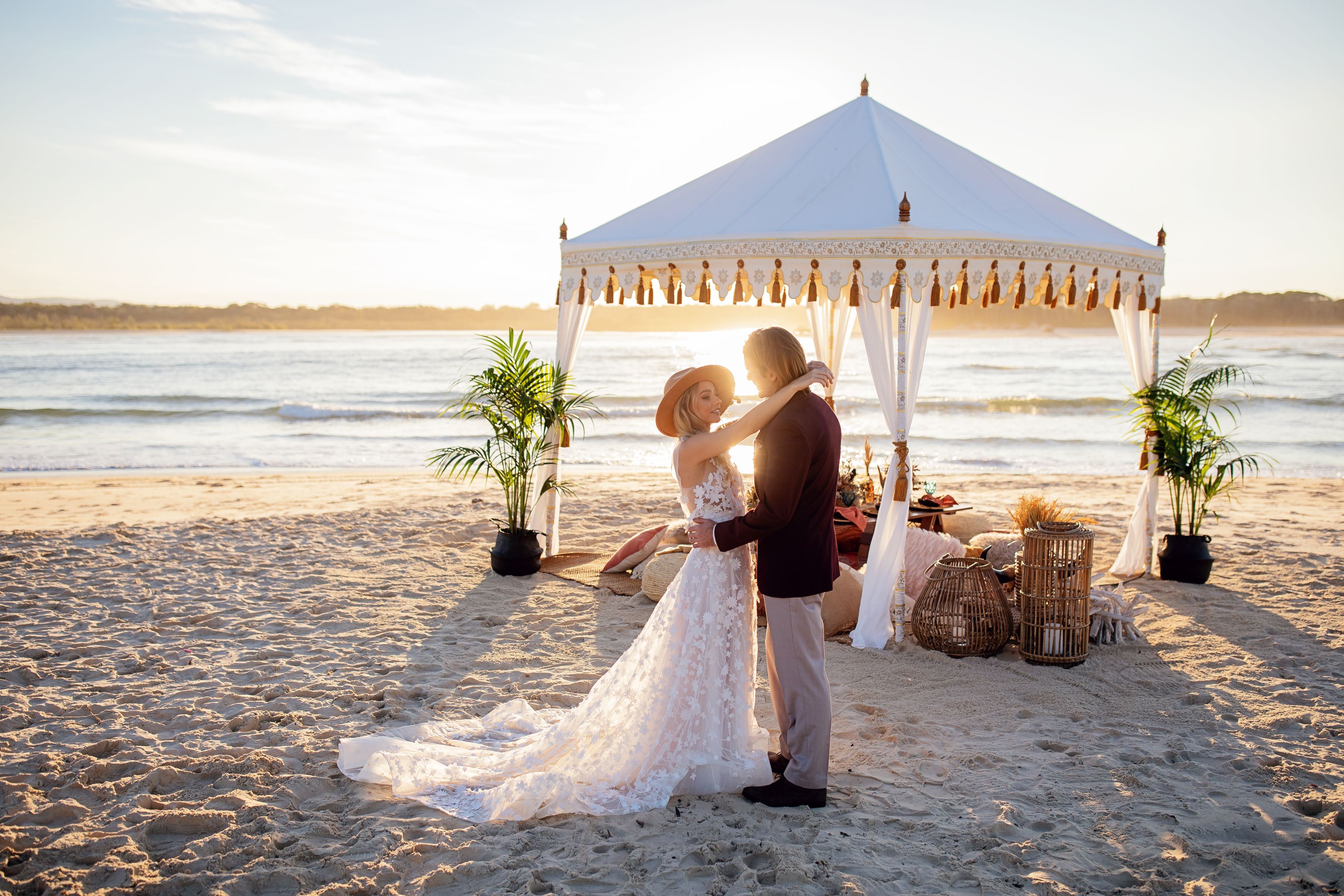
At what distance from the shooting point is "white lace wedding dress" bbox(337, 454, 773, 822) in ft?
10.4

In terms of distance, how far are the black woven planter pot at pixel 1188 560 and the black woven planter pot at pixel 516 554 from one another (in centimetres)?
484

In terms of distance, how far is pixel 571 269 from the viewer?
257 inches

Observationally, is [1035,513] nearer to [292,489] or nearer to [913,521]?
[913,521]

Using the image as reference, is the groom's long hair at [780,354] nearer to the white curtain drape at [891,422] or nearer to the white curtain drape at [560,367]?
the white curtain drape at [891,422]

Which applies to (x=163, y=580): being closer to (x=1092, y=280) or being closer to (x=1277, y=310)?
(x=1092, y=280)

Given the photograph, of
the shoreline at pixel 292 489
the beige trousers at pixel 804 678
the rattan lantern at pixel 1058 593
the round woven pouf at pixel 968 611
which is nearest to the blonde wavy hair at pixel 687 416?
the beige trousers at pixel 804 678

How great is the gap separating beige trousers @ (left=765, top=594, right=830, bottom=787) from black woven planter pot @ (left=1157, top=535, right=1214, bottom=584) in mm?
4603

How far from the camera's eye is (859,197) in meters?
5.58

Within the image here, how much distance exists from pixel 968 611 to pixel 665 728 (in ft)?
8.17

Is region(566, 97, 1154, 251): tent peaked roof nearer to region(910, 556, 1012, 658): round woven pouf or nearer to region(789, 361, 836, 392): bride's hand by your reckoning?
region(910, 556, 1012, 658): round woven pouf

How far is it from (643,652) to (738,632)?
38 cm

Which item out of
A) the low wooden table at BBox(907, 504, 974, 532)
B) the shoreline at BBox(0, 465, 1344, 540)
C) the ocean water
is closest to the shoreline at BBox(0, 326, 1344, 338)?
the ocean water

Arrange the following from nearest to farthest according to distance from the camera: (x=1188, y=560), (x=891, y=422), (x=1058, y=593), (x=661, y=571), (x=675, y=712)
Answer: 1. (x=675, y=712)
2. (x=1058, y=593)
3. (x=891, y=422)
4. (x=661, y=571)
5. (x=1188, y=560)

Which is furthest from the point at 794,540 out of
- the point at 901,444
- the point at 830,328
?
the point at 830,328
